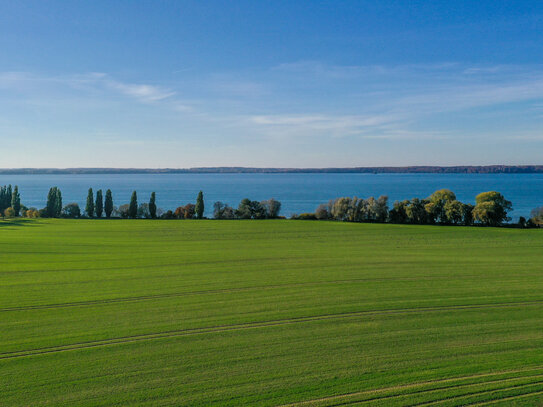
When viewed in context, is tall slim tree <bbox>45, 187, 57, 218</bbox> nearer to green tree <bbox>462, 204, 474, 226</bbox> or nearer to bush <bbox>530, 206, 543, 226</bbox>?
green tree <bbox>462, 204, 474, 226</bbox>

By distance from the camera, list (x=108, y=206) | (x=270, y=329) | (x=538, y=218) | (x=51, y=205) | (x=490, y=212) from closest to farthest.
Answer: (x=270, y=329), (x=490, y=212), (x=538, y=218), (x=51, y=205), (x=108, y=206)

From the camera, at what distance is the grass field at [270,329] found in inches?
464

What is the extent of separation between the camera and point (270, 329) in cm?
1655

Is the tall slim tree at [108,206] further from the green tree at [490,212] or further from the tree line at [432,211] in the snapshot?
the green tree at [490,212]

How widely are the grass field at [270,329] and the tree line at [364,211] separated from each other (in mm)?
29109

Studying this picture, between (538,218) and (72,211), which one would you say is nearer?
(538,218)

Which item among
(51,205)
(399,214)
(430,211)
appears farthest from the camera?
(51,205)

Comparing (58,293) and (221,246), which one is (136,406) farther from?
(221,246)

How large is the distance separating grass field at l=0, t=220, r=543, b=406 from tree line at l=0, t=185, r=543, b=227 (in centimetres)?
2911

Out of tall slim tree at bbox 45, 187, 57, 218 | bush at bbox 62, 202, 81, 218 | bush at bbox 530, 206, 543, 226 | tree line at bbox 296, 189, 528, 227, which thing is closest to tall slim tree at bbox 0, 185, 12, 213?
tall slim tree at bbox 45, 187, 57, 218

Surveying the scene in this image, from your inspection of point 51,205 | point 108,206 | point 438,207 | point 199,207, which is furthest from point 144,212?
point 438,207

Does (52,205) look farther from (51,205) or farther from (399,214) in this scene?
(399,214)

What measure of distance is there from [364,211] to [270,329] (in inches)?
2133

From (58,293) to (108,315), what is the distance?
5527mm
